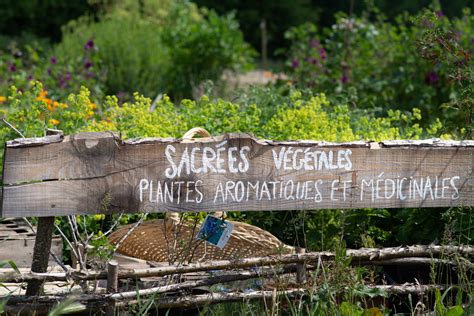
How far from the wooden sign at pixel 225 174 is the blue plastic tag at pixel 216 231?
0.23 m

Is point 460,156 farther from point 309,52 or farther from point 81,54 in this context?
point 81,54

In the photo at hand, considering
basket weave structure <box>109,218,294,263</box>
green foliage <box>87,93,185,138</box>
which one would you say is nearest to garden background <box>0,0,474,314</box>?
green foliage <box>87,93,185,138</box>

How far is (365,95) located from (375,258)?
4.40m

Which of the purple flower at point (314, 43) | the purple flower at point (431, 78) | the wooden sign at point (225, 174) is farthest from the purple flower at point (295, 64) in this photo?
the wooden sign at point (225, 174)

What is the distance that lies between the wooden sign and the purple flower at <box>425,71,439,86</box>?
14.2ft

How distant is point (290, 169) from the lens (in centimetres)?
349

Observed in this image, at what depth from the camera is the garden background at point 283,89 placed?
4453 mm

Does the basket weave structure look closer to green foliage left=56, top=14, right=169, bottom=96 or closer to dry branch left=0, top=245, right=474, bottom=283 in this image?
dry branch left=0, top=245, right=474, bottom=283

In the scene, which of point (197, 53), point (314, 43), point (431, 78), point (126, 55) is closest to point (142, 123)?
point (431, 78)

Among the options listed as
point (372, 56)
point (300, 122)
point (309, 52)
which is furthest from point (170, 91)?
point (300, 122)

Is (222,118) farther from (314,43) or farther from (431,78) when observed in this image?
(314,43)

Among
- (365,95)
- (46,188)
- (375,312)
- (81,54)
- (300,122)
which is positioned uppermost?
(81,54)

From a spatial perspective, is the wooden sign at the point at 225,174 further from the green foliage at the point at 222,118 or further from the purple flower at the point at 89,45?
the purple flower at the point at 89,45

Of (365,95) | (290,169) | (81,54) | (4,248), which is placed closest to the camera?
(290,169)
